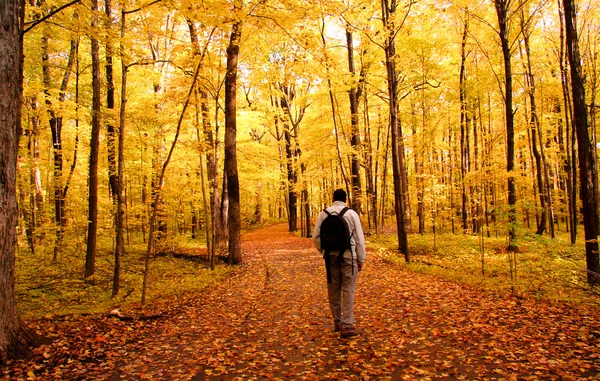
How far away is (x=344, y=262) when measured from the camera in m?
5.16

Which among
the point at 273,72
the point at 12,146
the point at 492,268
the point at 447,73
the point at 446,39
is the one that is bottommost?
the point at 492,268

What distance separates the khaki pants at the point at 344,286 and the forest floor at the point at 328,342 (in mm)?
340

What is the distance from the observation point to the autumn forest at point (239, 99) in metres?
8.05

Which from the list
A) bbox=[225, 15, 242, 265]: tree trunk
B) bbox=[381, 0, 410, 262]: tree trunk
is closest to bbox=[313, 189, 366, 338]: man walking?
bbox=[381, 0, 410, 262]: tree trunk

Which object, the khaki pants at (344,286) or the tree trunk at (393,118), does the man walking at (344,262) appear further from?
the tree trunk at (393,118)

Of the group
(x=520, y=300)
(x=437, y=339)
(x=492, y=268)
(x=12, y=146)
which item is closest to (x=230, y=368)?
(x=437, y=339)

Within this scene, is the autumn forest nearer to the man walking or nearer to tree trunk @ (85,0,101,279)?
tree trunk @ (85,0,101,279)

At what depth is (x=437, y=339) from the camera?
484 cm

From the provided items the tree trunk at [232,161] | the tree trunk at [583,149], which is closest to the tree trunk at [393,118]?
the tree trunk at [583,149]

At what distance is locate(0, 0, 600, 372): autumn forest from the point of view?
8.05 m

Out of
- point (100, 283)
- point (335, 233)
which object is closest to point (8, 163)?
point (335, 233)

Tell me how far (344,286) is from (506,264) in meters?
8.46

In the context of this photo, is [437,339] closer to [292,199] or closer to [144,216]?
[144,216]

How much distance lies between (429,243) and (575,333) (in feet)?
35.7
